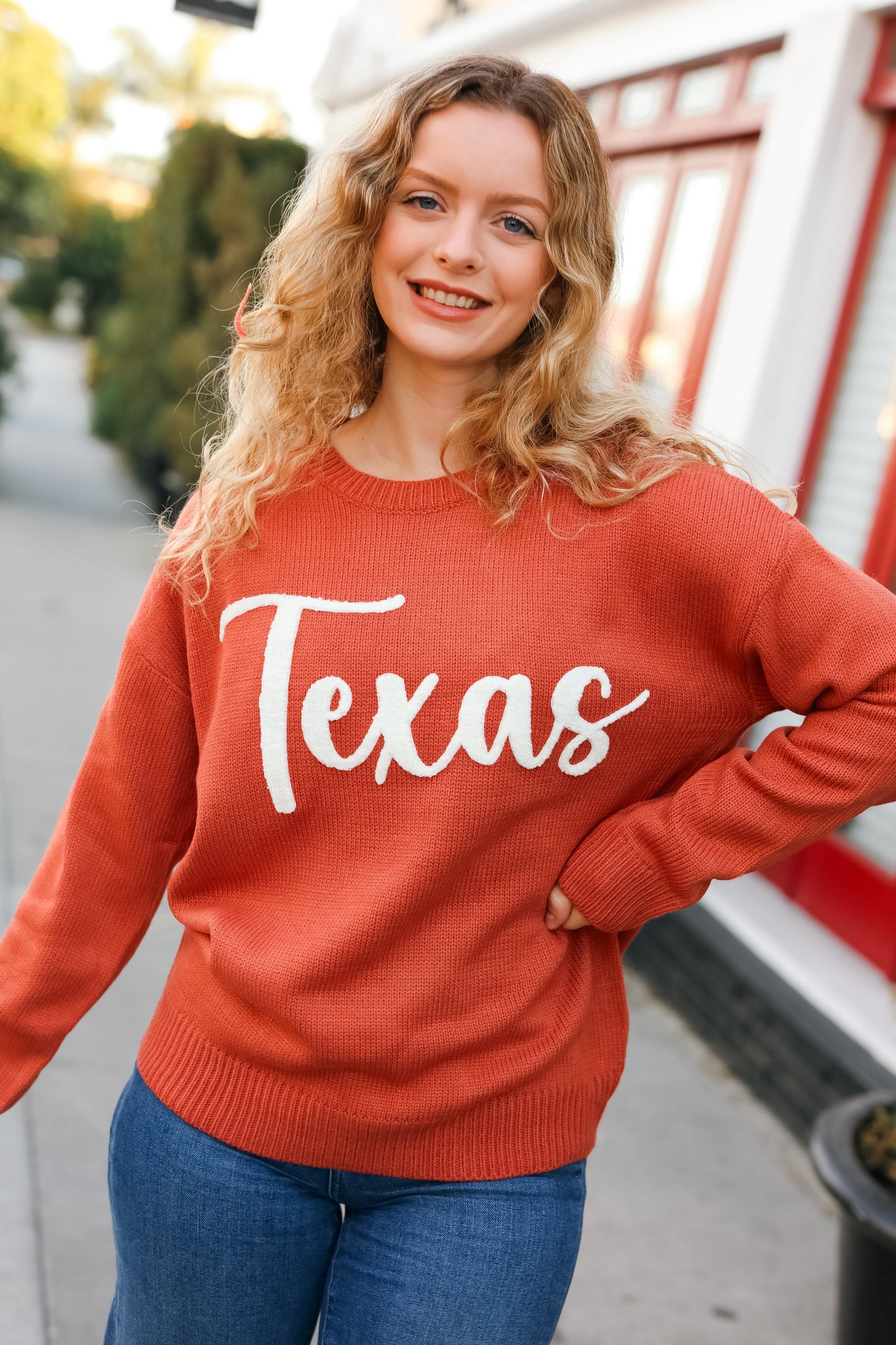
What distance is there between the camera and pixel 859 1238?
9.10 ft

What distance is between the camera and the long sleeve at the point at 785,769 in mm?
1586

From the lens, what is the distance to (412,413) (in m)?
1.79

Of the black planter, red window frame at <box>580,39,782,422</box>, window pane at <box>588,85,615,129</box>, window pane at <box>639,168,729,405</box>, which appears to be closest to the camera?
the black planter

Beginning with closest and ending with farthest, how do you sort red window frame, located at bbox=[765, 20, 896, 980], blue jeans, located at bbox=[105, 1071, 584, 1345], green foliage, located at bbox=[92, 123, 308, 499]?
blue jeans, located at bbox=[105, 1071, 584, 1345], red window frame, located at bbox=[765, 20, 896, 980], green foliage, located at bbox=[92, 123, 308, 499]

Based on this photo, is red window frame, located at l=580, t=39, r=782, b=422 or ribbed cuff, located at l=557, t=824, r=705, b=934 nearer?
ribbed cuff, located at l=557, t=824, r=705, b=934

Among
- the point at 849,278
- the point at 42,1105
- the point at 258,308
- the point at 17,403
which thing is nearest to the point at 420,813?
the point at 258,308

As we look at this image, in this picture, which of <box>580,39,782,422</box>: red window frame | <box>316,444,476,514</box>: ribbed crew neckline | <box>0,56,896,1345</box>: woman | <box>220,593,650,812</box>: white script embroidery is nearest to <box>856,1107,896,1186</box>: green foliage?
<box>0,56,896,1345</box>: woman

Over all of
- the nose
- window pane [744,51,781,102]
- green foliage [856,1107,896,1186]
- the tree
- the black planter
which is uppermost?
the tree

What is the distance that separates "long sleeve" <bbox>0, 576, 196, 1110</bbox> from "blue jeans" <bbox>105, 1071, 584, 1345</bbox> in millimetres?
211

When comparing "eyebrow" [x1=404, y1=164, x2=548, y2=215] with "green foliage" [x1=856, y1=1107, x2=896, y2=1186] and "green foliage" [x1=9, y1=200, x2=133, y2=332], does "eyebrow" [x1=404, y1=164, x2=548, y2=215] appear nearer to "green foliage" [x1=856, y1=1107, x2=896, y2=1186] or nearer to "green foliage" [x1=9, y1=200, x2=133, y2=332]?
"green foliage" [x1=856, y1=1107, x2=896, y2=1186]

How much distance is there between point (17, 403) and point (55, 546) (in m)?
8.17

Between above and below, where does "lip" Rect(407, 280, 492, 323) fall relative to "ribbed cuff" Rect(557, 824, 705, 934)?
above

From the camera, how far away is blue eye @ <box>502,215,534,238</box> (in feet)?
5.55

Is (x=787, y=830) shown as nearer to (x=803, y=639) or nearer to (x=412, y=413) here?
(x=803, y=639)
